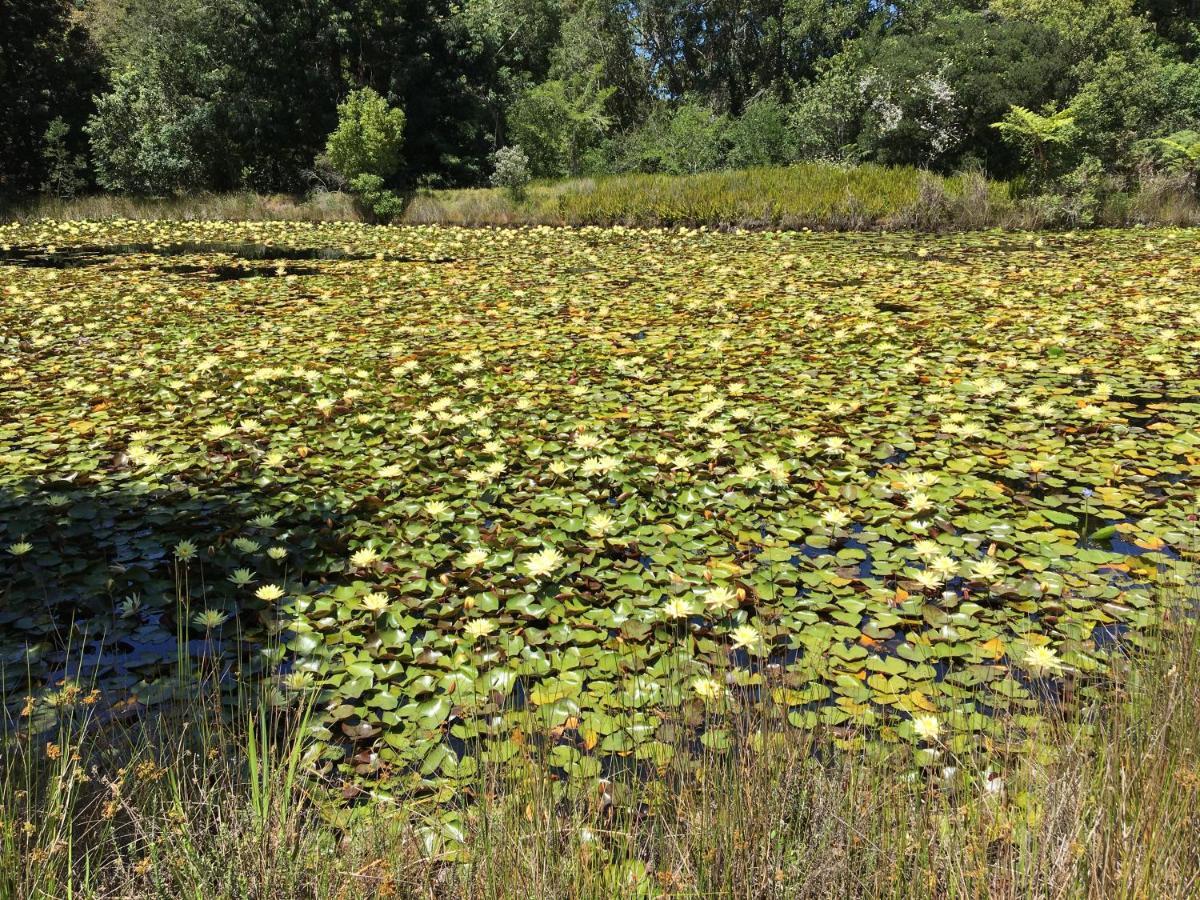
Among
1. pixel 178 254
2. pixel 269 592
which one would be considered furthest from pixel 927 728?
pixel 178 254

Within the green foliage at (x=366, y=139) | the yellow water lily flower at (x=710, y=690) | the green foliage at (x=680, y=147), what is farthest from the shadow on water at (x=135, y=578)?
the green foliage at (x=680, y=147)

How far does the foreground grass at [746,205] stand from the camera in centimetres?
1090

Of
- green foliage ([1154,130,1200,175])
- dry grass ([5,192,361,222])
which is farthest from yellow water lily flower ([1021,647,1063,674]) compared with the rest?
dry grass ([5,192,361,222])

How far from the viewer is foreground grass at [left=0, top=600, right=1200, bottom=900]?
113 cm

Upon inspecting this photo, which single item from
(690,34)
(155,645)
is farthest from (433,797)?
(690,34)

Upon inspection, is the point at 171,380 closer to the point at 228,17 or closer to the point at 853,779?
the point at 853,779

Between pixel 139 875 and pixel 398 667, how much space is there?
37.3 inches

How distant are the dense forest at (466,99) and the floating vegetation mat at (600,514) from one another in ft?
30.3

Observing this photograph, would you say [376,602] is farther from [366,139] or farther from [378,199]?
[366,139]

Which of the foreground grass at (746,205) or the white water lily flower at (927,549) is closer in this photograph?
the white water lily flower at (927,549)

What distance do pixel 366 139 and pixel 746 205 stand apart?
8138 mm

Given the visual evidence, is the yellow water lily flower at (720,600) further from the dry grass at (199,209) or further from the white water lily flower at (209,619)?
the dry grass at (199,209)

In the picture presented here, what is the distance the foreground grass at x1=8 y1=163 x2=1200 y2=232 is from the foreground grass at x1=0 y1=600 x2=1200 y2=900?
1118 cm

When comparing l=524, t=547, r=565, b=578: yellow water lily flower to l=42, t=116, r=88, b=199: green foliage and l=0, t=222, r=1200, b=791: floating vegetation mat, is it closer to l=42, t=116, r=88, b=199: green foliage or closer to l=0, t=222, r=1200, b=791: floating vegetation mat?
l=0, t=222, r=1200, b=791: floating vegetation mat
